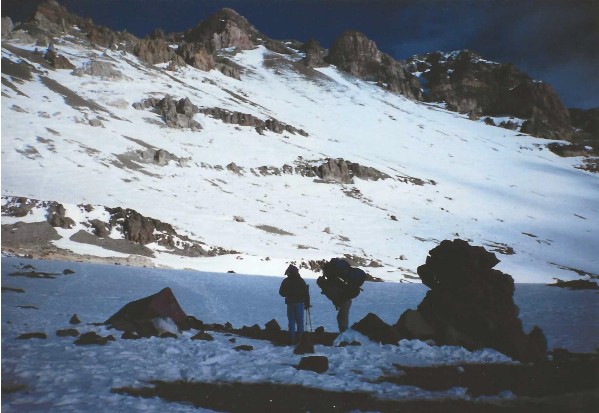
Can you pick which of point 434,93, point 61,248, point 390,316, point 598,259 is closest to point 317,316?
point 390,316

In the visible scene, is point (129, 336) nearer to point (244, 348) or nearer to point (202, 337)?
point (202, 337)

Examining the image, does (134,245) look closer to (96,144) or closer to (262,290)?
(262,290)

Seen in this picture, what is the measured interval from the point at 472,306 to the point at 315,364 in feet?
20.8

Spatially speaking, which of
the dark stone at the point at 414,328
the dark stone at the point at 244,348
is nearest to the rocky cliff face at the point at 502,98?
the dark stone at the point at 414,328

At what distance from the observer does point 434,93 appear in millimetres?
192000

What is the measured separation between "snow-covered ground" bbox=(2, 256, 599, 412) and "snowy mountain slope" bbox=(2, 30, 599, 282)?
58.1ft

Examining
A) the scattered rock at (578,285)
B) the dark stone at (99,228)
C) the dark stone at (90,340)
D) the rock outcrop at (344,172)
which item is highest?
the rock outcrop at (344,172)

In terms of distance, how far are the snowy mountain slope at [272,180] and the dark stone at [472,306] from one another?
2670cm

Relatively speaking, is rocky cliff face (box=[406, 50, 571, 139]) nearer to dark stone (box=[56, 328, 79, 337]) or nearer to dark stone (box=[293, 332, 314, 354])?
dark stone (box=[293, 332, 314, 354])

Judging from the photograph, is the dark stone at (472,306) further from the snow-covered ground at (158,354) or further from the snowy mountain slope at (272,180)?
the snowy mountain slope at (272,180)

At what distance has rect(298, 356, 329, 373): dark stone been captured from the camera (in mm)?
9523

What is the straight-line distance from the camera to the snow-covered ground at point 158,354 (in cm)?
720

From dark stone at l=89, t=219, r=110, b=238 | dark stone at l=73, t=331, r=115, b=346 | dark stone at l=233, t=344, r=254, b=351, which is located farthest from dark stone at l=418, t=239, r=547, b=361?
dark stone at l=89, t=219, r=110, b=238

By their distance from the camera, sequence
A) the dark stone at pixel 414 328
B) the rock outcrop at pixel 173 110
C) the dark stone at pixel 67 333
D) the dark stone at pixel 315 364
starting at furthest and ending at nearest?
the rock outcrop at pixel 173 110
the dark stone at pixel 414 328
the dark stone at pixel 67 333
the dark stone at pixel 315 364
